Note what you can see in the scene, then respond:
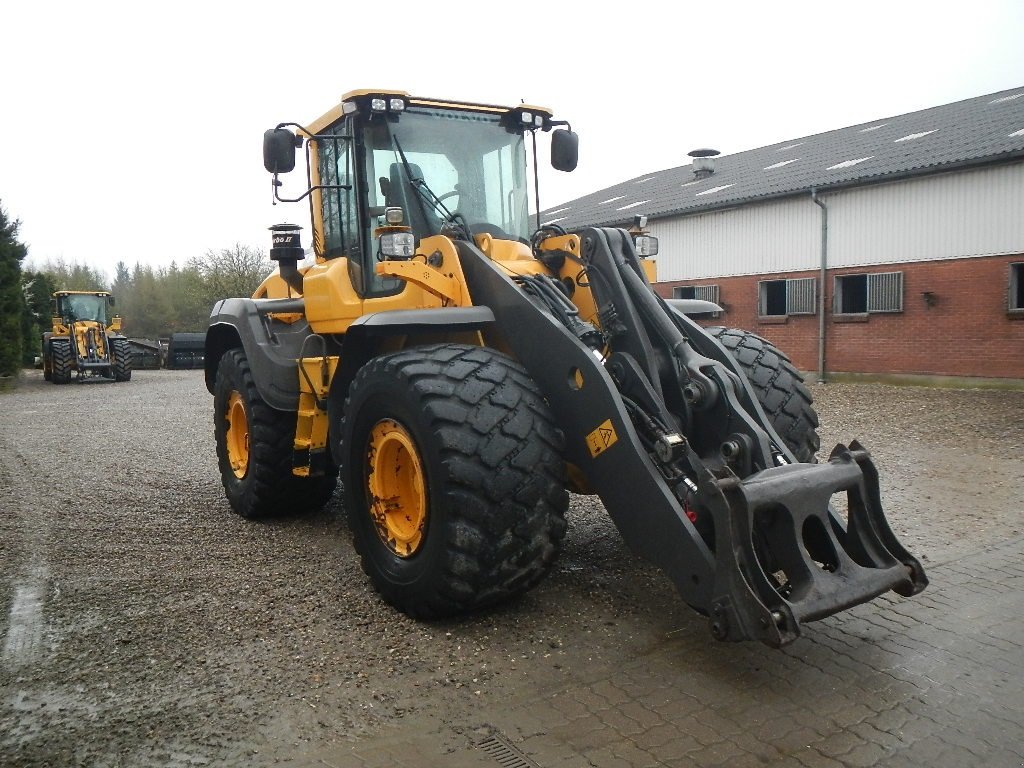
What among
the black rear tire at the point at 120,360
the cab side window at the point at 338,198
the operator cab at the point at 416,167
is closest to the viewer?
the operator cab at the point at 416,167

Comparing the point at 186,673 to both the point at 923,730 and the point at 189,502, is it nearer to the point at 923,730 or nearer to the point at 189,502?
the point at 923,730

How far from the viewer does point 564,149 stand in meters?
5.91

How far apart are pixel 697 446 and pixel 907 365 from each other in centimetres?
1538

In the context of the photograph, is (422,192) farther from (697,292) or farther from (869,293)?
(697,292)

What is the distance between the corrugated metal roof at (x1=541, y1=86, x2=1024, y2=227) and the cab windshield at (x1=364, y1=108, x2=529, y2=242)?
13548mm

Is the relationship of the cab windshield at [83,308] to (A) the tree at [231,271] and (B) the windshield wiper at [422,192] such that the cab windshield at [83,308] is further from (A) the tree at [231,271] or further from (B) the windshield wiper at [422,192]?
(B) the windshield wiper at [422,192]

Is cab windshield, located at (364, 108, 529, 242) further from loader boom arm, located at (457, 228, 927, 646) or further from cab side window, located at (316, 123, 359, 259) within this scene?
loader boom arm, located at (457, 228, 927, 646)

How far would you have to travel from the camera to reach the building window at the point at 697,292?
2135cm

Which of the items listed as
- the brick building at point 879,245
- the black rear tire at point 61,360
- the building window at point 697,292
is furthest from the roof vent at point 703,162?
the black rear tire at point 61,360

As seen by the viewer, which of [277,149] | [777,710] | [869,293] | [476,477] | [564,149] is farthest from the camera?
[869,293]

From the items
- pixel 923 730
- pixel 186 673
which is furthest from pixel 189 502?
pixel 923 730

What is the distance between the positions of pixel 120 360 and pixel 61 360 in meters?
1.66

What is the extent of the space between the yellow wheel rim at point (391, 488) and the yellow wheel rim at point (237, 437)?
8.37ft

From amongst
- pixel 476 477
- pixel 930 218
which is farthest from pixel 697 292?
pixel 476 477
